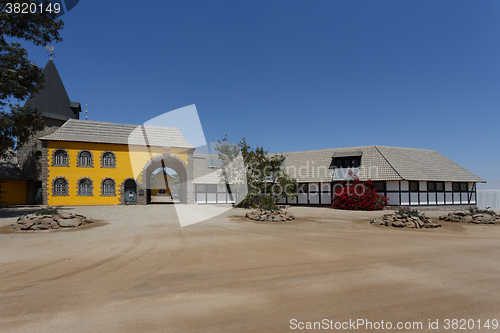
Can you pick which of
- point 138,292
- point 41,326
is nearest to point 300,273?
point 138,292

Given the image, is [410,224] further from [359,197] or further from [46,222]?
[46,222]

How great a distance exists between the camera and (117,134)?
28234 millimetres

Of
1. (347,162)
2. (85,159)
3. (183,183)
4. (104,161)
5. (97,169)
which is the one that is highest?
(85,159)

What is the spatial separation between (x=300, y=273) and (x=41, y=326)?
417 centimetres

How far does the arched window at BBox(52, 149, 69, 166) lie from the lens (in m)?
25.6

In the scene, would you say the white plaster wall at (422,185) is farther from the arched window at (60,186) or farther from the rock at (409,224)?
the arched window at (60,186)

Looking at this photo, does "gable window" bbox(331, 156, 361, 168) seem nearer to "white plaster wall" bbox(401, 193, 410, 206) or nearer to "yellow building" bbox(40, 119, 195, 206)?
"white plaster wall" bbox(401, 193, 410, 206)

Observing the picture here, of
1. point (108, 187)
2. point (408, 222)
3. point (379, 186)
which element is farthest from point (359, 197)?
point (108, 187)

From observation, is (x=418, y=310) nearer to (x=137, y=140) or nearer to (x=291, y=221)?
(x=291, y=221)

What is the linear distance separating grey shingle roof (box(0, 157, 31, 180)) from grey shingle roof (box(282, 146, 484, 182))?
26.5 metres

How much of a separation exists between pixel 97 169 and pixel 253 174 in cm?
1489

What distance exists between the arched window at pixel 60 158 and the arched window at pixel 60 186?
4.82 ft

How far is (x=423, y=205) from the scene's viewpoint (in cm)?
2459

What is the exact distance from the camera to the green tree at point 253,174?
82.2 feet
